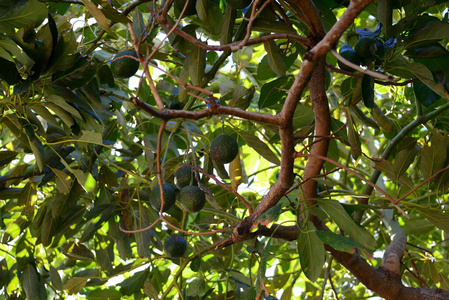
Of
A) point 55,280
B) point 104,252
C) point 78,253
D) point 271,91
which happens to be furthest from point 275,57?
point 55,280

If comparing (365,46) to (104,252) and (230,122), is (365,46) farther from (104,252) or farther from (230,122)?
(104,252)

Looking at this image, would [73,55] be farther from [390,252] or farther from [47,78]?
[390,252]

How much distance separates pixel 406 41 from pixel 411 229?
1.02 m

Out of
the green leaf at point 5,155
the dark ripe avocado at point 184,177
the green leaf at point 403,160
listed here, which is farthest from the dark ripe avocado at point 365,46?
the green leaf at point 5,155

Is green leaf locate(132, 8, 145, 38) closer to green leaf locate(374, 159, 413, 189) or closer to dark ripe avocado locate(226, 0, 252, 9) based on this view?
dark ripe avocado locate(226, 0, 252, 9)

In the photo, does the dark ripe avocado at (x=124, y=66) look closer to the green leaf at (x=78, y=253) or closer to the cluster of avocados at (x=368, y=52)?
the cluster of avocados at (x=368, y=52)

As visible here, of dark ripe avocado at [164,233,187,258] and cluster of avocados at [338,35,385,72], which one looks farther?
dark ripe avocado at [164,233,187,258]

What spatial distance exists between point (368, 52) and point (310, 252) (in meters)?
0.45

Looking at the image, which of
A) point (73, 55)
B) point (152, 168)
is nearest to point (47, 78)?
point (73, 55)

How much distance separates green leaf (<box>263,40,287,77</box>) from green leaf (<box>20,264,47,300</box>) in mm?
1071

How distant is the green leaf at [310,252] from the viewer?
3.61 ft

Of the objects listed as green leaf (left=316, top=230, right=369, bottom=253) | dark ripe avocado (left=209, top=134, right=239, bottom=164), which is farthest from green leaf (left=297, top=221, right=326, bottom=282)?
dark ripe avocado (left=209, top=134, right=239, bottom=164)

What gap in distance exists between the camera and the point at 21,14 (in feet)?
3.36

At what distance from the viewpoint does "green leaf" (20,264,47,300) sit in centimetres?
170
